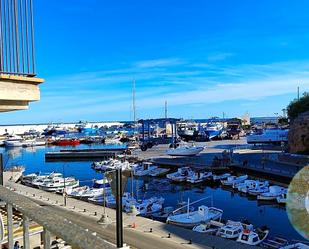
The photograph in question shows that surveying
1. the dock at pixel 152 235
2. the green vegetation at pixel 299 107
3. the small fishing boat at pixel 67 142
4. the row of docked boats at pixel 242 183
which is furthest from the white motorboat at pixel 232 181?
the small fishing boat at pixel 67 142

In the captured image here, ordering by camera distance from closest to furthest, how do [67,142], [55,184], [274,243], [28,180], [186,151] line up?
[274,243]
[55,184]
[28,180]
[186,151]
[67,142]

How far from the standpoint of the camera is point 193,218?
2525 cm

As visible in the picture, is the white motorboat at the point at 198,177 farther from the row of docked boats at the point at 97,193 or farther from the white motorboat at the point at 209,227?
the white motorboat at the point at 209,227

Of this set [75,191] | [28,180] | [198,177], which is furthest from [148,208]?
[28,180]

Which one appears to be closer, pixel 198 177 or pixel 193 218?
pixel 193 218

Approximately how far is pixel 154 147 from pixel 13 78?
69.5m

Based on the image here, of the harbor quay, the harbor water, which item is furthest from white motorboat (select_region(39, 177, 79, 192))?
the harbor water

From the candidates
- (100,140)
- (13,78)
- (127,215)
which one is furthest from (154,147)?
(13,78)

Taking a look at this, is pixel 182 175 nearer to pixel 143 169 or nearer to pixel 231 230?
pixel 143 169

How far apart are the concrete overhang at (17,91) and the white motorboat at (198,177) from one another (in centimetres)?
3889

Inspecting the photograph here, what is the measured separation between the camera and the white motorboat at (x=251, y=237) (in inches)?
827

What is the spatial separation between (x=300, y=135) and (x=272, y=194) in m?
15.1

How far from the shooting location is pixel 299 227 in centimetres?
2197

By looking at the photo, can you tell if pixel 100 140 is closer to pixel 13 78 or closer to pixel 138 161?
pixel 138 161
